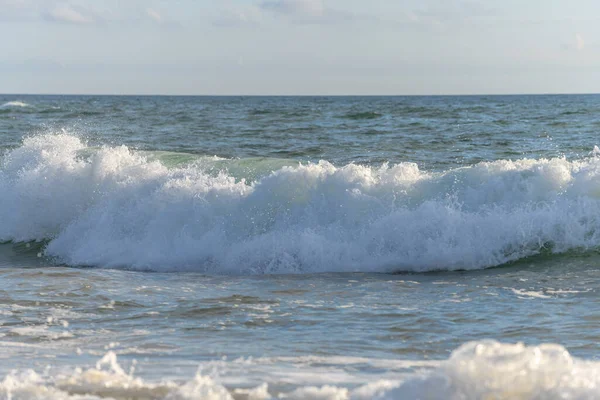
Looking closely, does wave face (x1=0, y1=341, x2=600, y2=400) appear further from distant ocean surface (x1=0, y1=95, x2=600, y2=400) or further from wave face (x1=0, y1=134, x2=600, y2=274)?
wave face (x1=0, y1=134, x2=600, y2=274)

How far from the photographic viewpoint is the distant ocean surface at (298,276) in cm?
442

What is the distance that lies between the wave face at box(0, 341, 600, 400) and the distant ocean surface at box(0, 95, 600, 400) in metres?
0.01

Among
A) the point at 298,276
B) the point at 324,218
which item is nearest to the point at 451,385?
the point at 298,276

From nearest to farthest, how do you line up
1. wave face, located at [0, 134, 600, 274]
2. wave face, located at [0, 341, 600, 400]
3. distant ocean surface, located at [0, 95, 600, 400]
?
wave face, located at [0, 341, 600, 400]
distant ocean surface, located at [0, 95, 600, 400]
wave face, located at [0, 134, 600, 274]

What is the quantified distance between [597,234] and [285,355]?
5.60 metres

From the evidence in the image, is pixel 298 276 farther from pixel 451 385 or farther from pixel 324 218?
pixel 451 385

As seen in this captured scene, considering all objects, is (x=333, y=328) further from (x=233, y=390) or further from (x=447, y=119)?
(x=447, y=119)

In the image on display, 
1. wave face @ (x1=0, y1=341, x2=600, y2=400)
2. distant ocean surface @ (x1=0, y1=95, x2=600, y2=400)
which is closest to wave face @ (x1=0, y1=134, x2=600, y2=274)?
distant ocean surface @ (x1=0, y1=95, x2=600, y2=400)

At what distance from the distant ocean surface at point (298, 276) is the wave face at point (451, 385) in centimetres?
1

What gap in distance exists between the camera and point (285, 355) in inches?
208

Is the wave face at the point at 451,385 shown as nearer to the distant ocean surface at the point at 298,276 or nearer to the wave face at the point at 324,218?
the distant ocean surface at the point at 298,276

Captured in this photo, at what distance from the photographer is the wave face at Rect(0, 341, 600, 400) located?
3527mm

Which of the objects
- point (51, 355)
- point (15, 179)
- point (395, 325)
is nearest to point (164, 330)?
point (51, 355)

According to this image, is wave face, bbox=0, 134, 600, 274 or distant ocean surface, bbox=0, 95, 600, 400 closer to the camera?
distant ocean surface, bbox=0, 95, 600, 400
